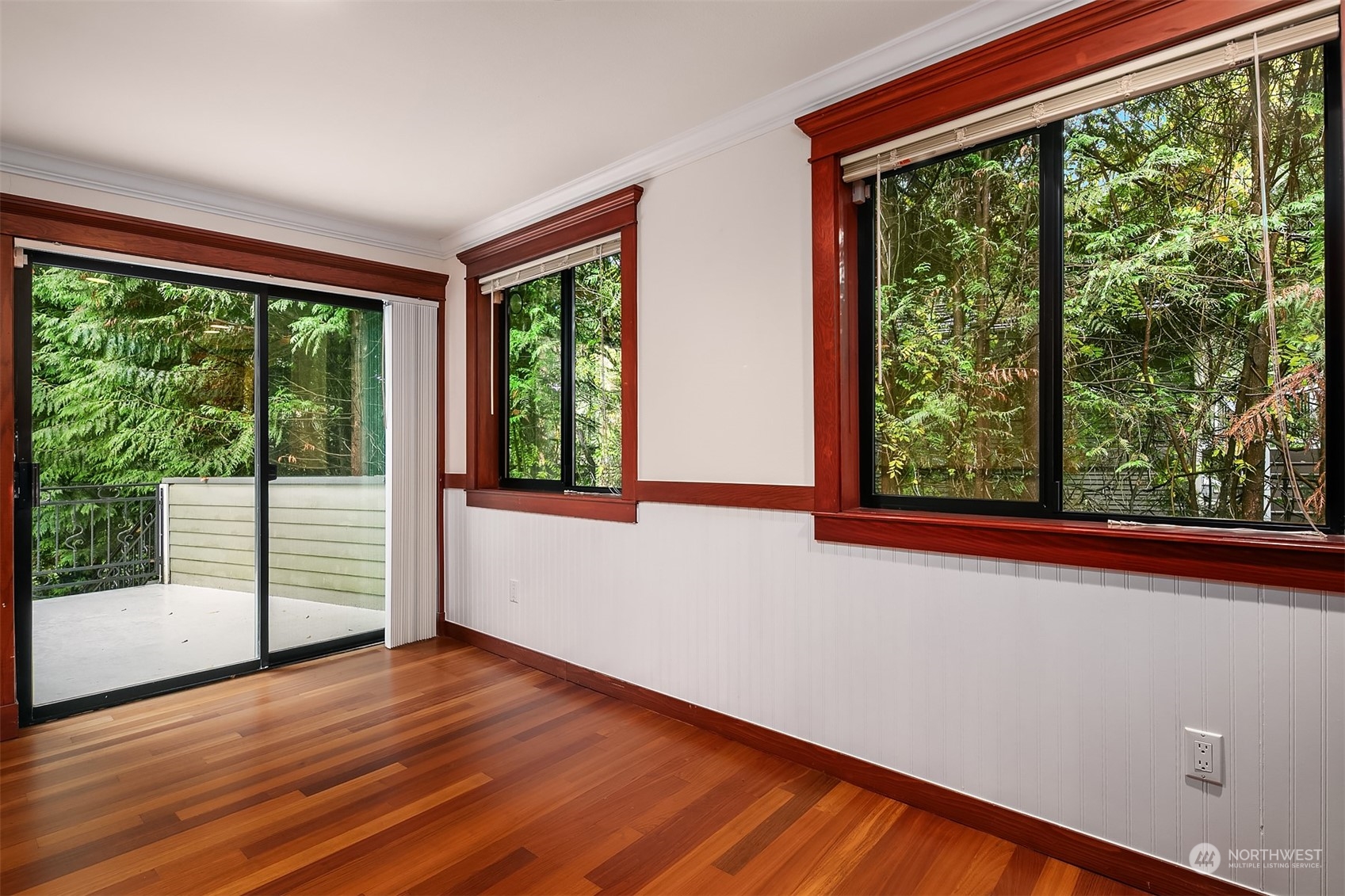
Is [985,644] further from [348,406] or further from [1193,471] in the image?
[348,406]

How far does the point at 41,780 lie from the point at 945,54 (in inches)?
159

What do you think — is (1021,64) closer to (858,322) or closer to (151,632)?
(858,322)

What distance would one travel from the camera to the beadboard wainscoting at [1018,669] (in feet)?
5.53

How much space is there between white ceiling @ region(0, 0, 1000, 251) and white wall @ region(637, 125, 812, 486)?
0.92ft

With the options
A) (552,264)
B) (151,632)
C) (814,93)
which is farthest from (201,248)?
(814,93)

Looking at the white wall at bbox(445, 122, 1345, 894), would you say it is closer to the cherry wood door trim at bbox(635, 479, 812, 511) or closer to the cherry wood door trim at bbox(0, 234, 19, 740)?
the cherry wood door trim at bbox(635, 479, 812, 511)

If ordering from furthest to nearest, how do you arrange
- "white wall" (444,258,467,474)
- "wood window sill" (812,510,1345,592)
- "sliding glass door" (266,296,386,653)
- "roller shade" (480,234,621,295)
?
"white wall" (444,258,467,474) < "sliding glass door" (266,296,386,653) < "roller shade" (480,234,621,295) < "wood window sill" (812,510,1345,592)

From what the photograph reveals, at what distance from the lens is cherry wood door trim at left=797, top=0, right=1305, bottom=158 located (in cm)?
181

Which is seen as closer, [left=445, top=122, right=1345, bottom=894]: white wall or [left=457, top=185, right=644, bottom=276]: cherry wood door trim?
[left=445, top=122, right=1345, bottom=894]: white wall

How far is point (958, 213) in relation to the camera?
92.7 inches

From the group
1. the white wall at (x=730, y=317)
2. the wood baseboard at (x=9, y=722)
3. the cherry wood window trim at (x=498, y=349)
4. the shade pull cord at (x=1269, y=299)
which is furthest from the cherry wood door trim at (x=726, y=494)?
the wood baseboard at (x=9, y=722)

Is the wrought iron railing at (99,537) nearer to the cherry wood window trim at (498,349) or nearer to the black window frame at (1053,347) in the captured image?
the cherry wood window trim at (498,349)

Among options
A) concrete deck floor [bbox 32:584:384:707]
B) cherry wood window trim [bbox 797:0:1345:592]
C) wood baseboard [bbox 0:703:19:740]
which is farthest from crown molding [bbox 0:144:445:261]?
cherry wood window trim [bbox 797:0:1345:592]

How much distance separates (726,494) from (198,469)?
3.19 m
